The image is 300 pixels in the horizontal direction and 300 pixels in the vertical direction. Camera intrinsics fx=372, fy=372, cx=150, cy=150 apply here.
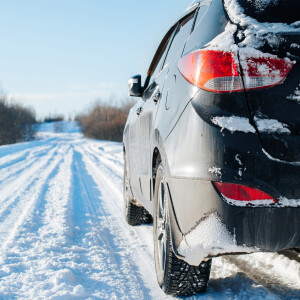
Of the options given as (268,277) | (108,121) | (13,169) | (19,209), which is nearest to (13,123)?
(108,121)

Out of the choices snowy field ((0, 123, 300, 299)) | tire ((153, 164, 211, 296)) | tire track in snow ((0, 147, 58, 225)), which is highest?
tire ((153, 164, 211, 296))

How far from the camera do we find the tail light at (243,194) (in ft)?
5.28

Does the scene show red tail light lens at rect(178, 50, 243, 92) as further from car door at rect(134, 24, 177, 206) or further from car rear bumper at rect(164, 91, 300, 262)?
car door at rect(134, 24, 177, 206)

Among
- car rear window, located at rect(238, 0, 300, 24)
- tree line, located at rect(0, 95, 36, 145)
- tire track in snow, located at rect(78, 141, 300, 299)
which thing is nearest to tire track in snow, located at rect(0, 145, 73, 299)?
tire track in snow, located at rect(78, 141, 300, 299)

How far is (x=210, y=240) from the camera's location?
170 centimetres

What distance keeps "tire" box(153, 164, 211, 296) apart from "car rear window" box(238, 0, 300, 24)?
1010 millimetres

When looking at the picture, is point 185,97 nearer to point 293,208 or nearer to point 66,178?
point 293,208

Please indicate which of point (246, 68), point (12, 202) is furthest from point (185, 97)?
point (12, 202)

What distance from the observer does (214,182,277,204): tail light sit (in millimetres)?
1609

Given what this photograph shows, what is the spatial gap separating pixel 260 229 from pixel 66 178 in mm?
7799

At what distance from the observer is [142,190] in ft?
10.6

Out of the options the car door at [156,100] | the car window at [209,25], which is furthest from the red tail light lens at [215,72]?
the car door at [156,100]

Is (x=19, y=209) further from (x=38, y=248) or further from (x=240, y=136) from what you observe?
(x=240, y=136)

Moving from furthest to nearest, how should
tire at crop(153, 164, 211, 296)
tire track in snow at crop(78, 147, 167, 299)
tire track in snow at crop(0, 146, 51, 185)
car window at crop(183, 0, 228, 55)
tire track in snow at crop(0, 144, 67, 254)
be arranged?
1. tire track in snow at crop(0, 146, 51, 185)
2. tire track in snow at crop(0, 144, 67, 254)
3. tire track in snow at crop(78, 147, 167, 299)
4. tire at crop(153, 164, 211, 296)
5. car window at crop(183, 0, 228, 55)
